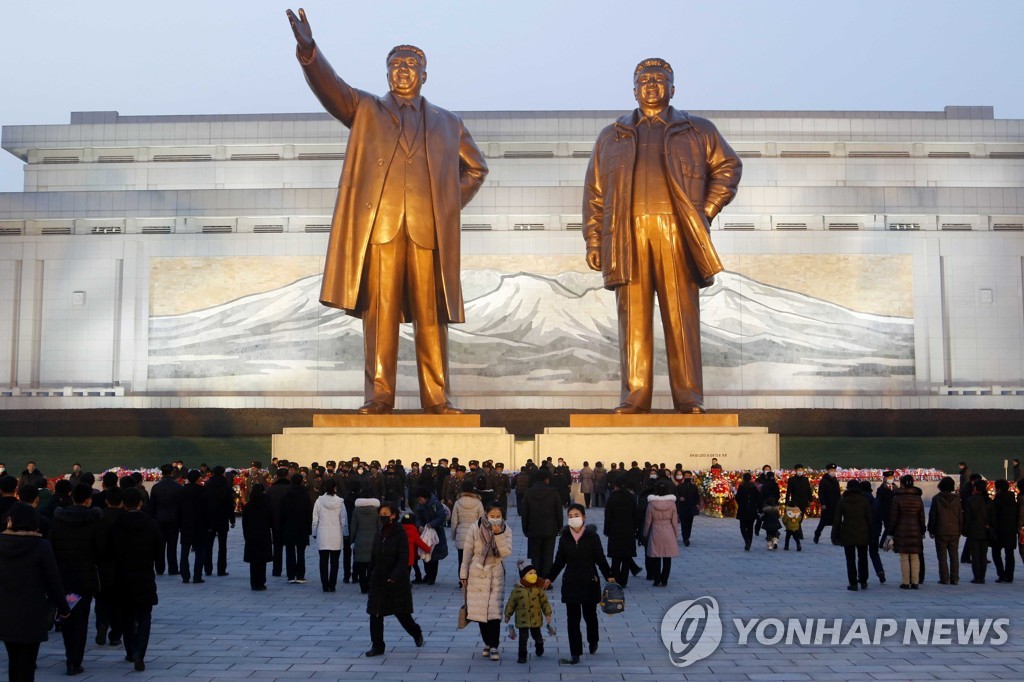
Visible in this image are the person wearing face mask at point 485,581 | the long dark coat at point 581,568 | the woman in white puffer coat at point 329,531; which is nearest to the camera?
the long dark coat at point 581,568

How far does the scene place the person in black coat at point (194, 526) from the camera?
420 inches

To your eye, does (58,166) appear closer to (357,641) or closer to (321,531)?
(321,531)

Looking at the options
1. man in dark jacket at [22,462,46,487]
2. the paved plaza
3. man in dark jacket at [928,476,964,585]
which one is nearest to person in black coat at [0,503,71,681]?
the paved plaza

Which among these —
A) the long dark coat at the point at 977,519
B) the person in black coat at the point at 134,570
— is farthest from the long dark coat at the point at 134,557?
the long dark coat at the point at 977,519

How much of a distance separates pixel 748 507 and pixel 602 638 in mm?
5982

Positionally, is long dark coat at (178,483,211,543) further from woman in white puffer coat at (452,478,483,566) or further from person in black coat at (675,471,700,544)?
person in black coat at (675,471,700,544)

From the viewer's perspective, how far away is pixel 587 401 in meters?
34.9

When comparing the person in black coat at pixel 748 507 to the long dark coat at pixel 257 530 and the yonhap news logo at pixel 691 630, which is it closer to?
the yonhap news logo at pixel 691 630

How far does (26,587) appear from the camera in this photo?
5.79 metres

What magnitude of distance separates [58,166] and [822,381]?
2739 centimetres

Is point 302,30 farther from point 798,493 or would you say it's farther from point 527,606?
point 527,606

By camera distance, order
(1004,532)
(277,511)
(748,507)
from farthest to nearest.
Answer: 1. (748,507)
2. (1004,532)
3. (277,511)

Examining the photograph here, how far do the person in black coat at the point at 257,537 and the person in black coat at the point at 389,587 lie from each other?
2.95 m

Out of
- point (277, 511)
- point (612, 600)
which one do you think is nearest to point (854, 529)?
point (612, 600)
